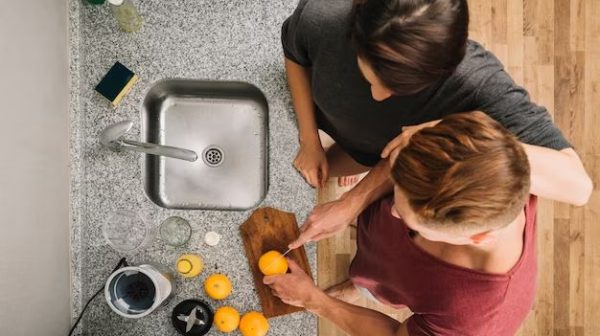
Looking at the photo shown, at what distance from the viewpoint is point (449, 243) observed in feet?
3.15

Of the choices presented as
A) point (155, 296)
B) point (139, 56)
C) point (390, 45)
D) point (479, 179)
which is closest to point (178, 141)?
point (139, 56)

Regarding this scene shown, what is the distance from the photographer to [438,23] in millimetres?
769

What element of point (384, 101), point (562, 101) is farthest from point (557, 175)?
point (562, 101)

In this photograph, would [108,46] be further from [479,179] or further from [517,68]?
[517,68]

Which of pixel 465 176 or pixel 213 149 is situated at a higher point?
pixel 465 176

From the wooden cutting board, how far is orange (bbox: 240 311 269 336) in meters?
0.05

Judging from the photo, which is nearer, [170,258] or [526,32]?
[170,258]

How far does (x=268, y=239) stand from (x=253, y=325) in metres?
0.20

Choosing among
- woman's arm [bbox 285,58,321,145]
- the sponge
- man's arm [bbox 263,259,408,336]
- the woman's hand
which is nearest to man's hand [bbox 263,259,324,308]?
man's arm [bbox 263,259,408,336]

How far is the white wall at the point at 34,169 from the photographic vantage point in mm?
896

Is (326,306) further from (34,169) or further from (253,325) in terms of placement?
(34,169)

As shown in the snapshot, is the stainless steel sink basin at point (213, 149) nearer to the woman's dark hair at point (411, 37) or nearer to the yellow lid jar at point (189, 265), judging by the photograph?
the yellow lid jar at point (189, 265)

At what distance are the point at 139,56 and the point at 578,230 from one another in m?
1.84

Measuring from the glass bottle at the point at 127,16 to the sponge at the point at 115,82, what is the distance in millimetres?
91
